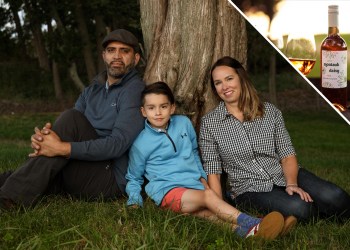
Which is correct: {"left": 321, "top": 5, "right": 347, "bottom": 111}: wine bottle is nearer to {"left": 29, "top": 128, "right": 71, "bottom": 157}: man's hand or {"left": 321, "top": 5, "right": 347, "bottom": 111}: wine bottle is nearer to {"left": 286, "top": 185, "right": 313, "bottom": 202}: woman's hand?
{"left": 286, "top": 185, "right": 313, "bottom": 202}: woman's hand

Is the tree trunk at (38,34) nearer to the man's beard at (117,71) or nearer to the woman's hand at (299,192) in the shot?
the man's beard at (117,71)

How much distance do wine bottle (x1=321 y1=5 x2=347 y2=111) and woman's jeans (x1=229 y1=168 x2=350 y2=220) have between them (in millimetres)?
897

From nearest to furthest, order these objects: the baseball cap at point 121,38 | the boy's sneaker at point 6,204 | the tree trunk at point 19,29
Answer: the boy's sneaker at point 6,204 → the baseball cap at point 121,38 → the tree trunk at point 19,29

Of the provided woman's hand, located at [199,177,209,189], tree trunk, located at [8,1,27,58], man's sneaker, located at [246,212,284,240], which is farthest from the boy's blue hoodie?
tree trunk, located at [8,1,27,58]

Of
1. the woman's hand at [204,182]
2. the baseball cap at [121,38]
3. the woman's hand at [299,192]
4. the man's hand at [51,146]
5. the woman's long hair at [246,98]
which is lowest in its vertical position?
the woman's hand at [299,192]

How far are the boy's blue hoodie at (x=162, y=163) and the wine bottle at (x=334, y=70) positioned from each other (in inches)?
44.7

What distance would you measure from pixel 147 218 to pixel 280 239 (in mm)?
727

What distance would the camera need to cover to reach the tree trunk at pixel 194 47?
4.11 meters

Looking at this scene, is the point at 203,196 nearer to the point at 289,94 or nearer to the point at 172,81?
the point at 172,81

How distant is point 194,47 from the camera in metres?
4.12

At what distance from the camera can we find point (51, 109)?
16.3 metres

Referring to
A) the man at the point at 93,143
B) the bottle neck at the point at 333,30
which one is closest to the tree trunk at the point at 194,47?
the man at the point at 93,143

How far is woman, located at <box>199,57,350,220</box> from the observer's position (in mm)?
3637

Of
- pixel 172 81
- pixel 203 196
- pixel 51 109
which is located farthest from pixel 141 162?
pixel 51 109
